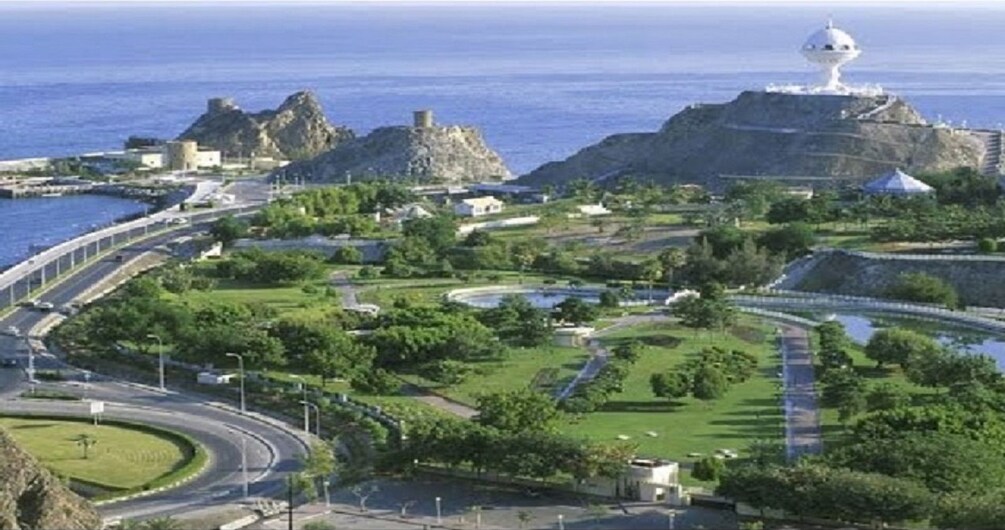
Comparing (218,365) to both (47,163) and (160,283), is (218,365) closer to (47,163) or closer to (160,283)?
(160,283)

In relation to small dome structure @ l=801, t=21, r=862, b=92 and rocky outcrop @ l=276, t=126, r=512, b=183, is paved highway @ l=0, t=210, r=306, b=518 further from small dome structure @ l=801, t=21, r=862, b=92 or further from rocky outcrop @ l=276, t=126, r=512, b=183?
rocky outcrop @ l=276, t=126, r=512, b=183

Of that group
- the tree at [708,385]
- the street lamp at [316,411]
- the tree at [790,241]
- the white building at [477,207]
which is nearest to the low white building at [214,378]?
the street lamp at [316,411]

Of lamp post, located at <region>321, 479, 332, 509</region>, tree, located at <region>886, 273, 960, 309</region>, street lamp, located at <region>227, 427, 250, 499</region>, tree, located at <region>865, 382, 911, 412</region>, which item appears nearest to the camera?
lamp post, located at <region>321, 479, 332, 509</region>

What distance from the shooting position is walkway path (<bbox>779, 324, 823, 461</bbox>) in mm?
42438

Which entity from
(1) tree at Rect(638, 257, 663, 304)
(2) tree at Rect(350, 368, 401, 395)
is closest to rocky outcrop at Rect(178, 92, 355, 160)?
(1) tree at Rect(638, 257, 663, 304)

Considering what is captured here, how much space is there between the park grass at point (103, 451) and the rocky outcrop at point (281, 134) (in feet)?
270

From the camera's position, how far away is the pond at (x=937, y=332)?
5494cm

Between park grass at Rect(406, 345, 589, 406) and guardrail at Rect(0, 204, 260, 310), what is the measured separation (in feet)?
68.6

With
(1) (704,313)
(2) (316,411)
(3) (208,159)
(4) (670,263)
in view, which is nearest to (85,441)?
(2) (316,411)

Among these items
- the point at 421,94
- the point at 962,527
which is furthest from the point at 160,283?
the point at 421,94

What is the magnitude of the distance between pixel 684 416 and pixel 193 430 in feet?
36.5

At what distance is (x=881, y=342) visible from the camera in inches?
2016

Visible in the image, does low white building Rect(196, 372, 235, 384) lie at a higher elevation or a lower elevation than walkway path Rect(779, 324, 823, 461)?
lower

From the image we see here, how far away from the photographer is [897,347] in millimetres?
50750
